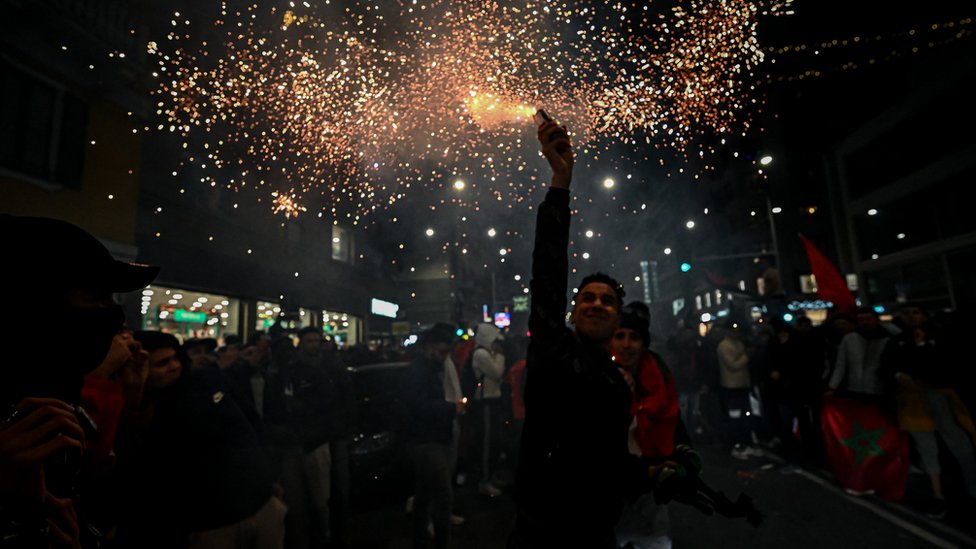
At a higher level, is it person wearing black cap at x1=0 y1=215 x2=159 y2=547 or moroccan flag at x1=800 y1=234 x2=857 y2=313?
moroccan flag at x1=800 y1=234 x2=857 y2=313

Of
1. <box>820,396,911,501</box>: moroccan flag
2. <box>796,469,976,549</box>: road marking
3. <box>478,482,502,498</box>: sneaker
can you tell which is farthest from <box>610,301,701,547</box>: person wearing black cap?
<box>820,396,911,501</box>: moroccan flag

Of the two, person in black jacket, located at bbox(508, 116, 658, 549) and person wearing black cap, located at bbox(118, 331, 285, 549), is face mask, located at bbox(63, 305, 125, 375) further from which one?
person wearing black cap, located at bbox(118, 331, 285, 549)

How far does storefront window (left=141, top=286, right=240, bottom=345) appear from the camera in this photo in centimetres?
1182

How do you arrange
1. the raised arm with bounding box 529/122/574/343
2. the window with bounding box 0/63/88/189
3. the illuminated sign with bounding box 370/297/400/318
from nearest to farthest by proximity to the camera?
the raised arm with bounding box 529/122/574/343 < the window with bounding box 0/63/88/189 < the illuminated sign with bounding box 370/297/400/318

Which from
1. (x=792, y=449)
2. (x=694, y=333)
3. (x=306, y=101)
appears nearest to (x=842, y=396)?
(x=792, y=449)

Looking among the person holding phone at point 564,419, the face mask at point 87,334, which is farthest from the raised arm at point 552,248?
the face mask at point 87,334

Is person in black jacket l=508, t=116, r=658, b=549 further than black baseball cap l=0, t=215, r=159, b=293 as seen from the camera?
Yes

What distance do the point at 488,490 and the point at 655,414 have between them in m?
4.27

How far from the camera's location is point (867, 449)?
610 cm

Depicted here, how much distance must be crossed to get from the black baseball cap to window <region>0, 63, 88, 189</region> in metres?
9.74

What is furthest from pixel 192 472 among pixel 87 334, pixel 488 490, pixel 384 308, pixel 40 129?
pixel 384 308

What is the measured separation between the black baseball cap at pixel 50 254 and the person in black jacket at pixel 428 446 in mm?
3500

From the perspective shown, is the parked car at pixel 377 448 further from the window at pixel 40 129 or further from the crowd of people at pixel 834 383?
the window at pixel 40 129

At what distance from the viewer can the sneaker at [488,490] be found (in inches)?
262
